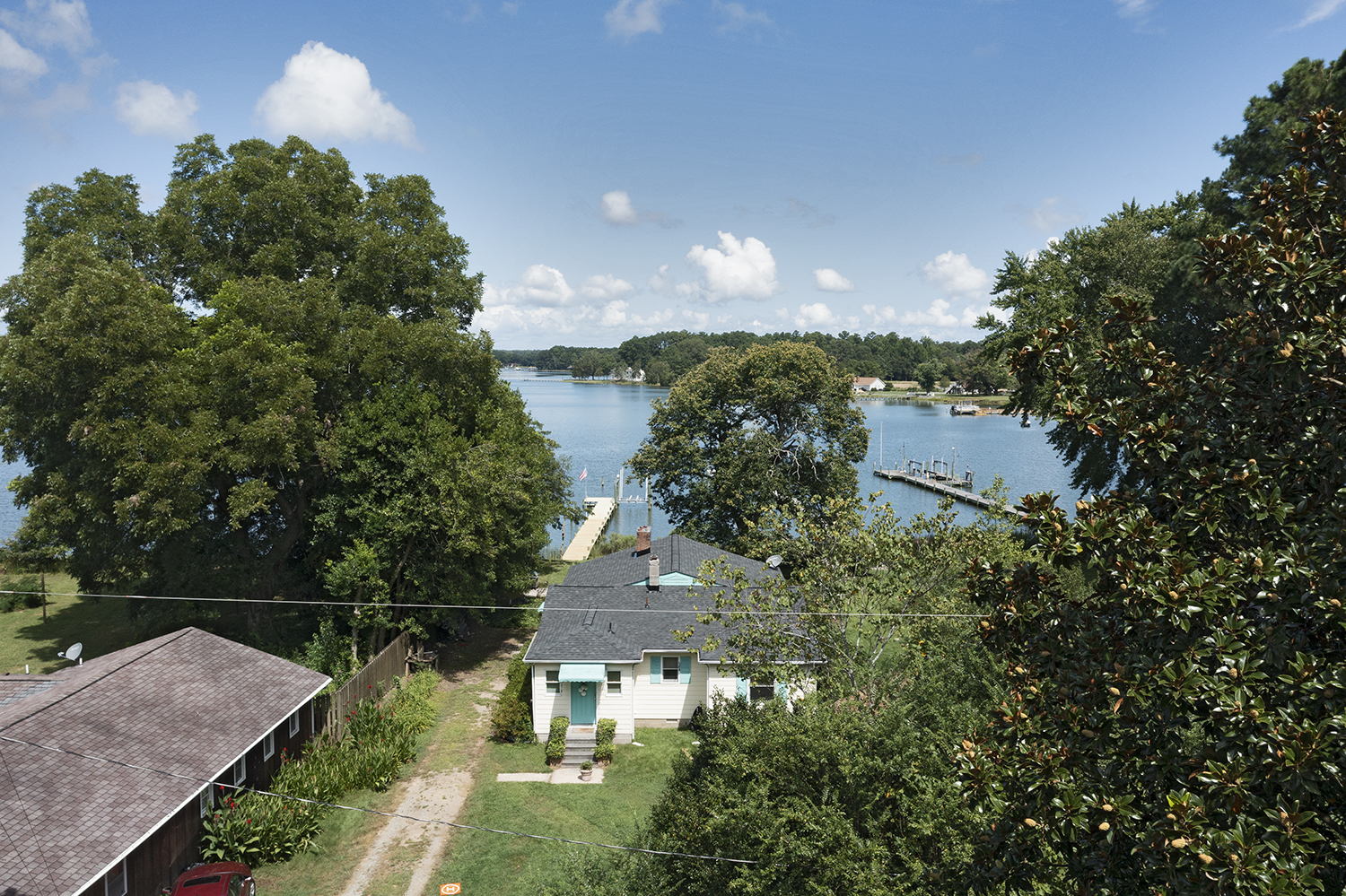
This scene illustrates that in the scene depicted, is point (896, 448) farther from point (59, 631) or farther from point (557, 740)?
point (59, 631)

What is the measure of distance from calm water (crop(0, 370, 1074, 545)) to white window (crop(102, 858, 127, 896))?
86.1 feet

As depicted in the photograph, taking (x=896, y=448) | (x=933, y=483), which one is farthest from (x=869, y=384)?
(x=933, y=483)

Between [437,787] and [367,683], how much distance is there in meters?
4.60

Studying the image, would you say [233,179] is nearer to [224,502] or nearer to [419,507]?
[224,502]

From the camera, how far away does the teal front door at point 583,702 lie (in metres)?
22.4

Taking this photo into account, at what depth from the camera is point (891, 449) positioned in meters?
97.6

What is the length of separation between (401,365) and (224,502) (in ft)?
23.1

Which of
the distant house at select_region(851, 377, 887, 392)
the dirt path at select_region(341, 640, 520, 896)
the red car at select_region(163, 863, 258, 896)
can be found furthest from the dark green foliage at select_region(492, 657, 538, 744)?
the distant house at select_region(851, 377, 887, 392)

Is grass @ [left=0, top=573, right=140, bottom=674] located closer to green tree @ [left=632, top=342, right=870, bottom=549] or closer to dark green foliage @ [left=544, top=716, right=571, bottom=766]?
dark green foliage @ [left=544, top=716, right=571, bottom=766]

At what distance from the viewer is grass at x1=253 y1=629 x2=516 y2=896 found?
1534 cm

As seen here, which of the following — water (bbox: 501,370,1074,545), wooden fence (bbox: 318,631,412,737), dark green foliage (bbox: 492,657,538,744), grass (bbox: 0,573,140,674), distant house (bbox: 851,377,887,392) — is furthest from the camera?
distant house (bbox: 851,377,887,392)

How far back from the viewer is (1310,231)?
6242 mm

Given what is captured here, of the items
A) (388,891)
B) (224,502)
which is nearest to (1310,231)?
(388,891)

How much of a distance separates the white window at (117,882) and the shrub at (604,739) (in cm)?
1094
